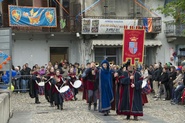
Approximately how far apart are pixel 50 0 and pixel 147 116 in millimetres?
18475

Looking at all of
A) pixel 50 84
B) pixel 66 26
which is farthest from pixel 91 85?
pixel 66 26

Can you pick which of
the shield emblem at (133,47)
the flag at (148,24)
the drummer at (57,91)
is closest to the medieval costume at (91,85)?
the drummer at (57,91)

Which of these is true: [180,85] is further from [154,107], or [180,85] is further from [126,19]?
[126,19]

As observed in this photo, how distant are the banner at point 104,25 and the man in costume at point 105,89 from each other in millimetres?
15423

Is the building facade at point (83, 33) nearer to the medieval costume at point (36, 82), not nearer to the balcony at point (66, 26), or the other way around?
the balcony at point (66, 26)

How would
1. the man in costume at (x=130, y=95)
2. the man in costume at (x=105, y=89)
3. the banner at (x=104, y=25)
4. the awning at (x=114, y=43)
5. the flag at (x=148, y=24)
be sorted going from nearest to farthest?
1. the man in costume at (x=130, y=95)
2. the man in costume at (x=105, y=89)
3. the banner at (x=104, y=25)
4. the awning at (x=114, y=43)
5. the flag at (x=148, y=24)

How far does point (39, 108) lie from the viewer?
17219mm

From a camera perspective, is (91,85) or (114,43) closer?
(91,85)

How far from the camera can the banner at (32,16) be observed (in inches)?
1106

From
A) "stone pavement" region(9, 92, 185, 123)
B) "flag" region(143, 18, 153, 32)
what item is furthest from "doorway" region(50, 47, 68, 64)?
"stone pavement" region(9, 92, 185, 123)

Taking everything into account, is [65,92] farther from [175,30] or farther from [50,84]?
[175,30]

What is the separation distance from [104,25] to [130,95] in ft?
57.2

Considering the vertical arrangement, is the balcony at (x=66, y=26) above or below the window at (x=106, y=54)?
above

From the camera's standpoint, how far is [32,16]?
28609 millimetres
